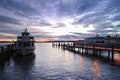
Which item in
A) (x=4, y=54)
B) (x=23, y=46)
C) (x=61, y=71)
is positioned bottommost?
→ (x=61, y=71)

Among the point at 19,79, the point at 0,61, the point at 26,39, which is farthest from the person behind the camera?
the point at 26,39

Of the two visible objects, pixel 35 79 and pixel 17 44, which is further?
pixel 17 44

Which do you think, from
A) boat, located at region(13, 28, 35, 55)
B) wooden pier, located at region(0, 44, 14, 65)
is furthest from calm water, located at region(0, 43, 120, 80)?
boat, located at region(13, 28, 35, 55)

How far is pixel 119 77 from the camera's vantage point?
22.7 metres

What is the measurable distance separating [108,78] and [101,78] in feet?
2.99

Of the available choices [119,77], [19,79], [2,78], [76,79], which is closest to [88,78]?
[76,79]

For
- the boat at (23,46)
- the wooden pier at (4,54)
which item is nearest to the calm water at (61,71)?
the wooden pier at (4,54)

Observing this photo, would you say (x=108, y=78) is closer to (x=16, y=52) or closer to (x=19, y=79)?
(x=19, y=79)

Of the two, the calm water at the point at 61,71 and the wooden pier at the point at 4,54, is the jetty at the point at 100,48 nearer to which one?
the calm water at the point at 61,71

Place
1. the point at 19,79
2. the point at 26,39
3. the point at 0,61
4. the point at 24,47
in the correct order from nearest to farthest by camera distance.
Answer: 1. the point at 19,79
2. the point at 0,61
3. the point at 24,47
4. the point at 26,39

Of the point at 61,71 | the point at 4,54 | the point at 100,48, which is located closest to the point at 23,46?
the point at 4,54

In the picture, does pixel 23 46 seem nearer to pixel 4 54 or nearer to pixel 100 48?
pixel 4 54

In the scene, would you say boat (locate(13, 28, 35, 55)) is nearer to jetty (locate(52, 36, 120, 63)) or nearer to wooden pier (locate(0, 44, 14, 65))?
wooden pier (locate(0, 44, 14, 65))

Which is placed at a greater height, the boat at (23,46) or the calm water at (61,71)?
the boat at (23,46)
